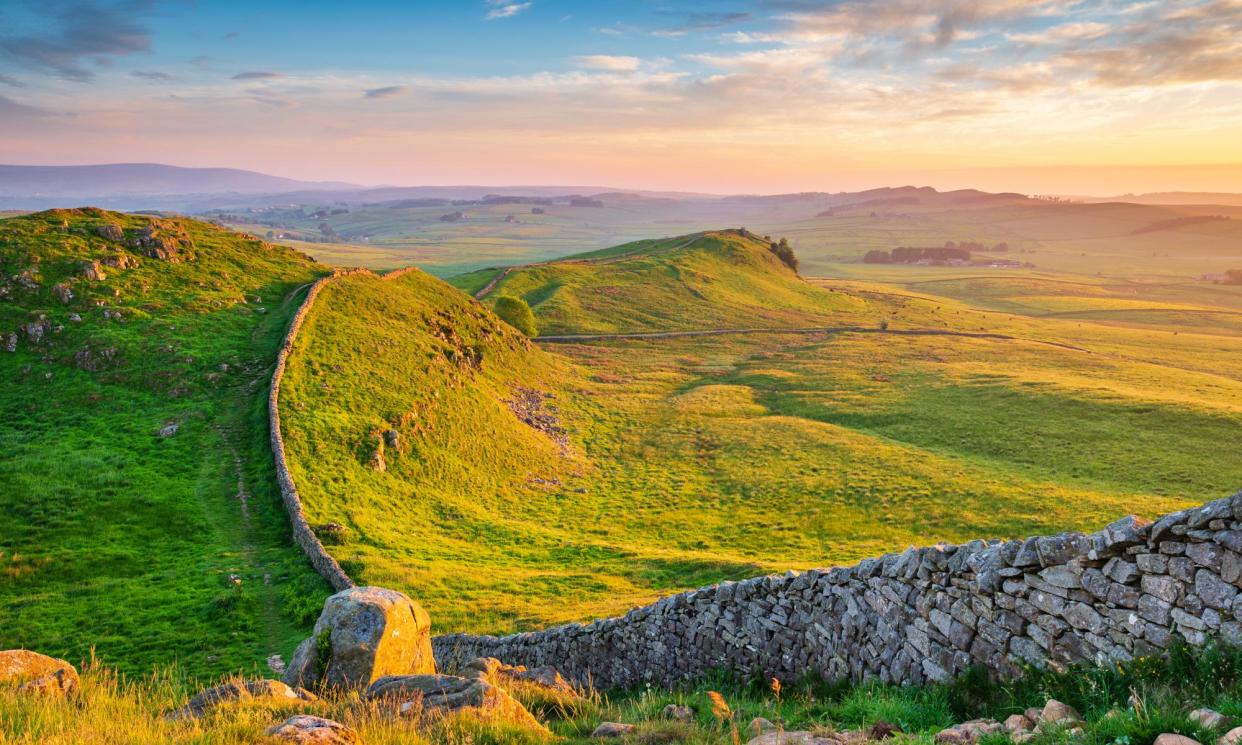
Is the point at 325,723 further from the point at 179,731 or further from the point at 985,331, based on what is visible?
the point at 985,331

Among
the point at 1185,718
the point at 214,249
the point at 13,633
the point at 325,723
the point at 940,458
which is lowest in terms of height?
the point at 940,458

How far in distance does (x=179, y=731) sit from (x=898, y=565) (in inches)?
462

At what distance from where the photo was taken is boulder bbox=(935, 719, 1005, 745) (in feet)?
26.5

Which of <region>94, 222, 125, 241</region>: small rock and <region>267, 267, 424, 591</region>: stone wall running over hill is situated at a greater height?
<region>94, 222, 125, 241</region>: small rock

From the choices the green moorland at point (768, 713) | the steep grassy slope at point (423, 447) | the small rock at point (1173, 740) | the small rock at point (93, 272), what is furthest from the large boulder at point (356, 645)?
the small rock at point (93, 272)

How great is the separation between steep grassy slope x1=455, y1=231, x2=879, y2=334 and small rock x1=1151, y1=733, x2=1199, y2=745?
97982mm

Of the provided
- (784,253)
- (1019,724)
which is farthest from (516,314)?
(784,253)

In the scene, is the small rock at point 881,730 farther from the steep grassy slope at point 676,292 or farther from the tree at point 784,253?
the tree at point 784,253

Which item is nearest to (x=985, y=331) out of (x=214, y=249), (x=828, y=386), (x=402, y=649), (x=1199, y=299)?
(x=828, y=386)

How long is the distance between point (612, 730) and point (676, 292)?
12804cm

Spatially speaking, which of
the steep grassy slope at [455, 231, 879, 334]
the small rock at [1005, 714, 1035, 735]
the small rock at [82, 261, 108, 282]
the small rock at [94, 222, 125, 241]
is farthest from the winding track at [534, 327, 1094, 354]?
the small rock at [1005, 714, 1035, 735]

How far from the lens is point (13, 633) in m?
20.7

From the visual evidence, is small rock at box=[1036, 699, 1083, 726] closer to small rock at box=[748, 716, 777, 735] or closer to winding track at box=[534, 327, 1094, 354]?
small rock at box=[748, 716, 777, 735]

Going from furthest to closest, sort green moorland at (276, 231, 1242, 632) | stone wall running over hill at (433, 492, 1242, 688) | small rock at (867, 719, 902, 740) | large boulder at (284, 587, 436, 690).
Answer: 1. green moorland at (276, 231, 1242, 632)
2. large boulder at (284, 587, 436, 690)
3. small rock at (867, 719, 902, 740)
4. stone wall running over hill at (433, 492, 1242, 688)
